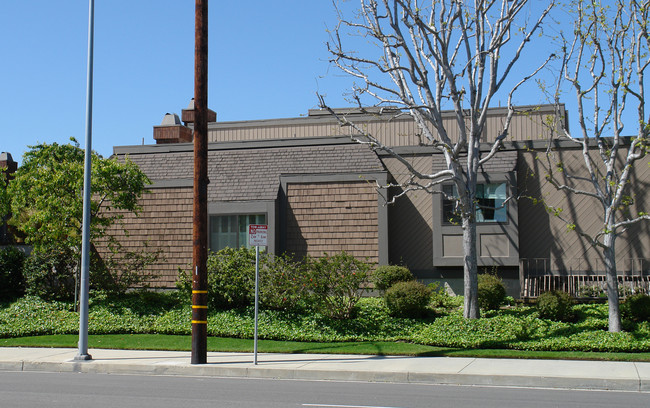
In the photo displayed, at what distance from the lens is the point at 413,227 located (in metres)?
22.8

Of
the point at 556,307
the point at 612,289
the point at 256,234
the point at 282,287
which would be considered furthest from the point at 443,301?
the point at 256,234

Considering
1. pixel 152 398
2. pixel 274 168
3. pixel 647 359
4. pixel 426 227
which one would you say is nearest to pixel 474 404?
pixel 152 398

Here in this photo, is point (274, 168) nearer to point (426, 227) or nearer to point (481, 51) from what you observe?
point (426, 227)

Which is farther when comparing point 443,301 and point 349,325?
point 443,301

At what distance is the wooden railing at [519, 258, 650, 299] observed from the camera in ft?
66.0

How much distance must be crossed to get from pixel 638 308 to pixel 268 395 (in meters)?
10.3

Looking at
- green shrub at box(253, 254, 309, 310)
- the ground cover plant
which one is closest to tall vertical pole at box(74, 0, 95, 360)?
the ground cover plant

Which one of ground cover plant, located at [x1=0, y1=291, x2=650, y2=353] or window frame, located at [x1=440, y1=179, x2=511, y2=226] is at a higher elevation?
window frame, located at [x1=440, y1=179, x2=511, y2=226]

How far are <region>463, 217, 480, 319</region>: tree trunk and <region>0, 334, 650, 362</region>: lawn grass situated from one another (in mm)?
1811

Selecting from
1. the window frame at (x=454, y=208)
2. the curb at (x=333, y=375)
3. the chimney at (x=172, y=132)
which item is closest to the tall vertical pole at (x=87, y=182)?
the curb at (x=333, y=375)

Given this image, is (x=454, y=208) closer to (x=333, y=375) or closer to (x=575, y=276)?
(x=575, y=276)

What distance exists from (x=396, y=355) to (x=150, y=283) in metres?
11.2

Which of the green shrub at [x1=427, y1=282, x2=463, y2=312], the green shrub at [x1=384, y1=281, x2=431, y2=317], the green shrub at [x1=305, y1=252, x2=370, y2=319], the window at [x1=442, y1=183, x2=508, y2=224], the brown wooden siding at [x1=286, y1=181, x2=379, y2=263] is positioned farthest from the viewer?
the brown wooden siding at [x1=286, y1=181, x2=379, y2=263]

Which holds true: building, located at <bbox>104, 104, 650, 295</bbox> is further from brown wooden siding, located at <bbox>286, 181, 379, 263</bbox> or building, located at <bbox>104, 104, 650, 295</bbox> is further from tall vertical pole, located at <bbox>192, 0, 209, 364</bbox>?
tall vertical pole, located at <bbox>192, 0, 209, 364</bbox>
